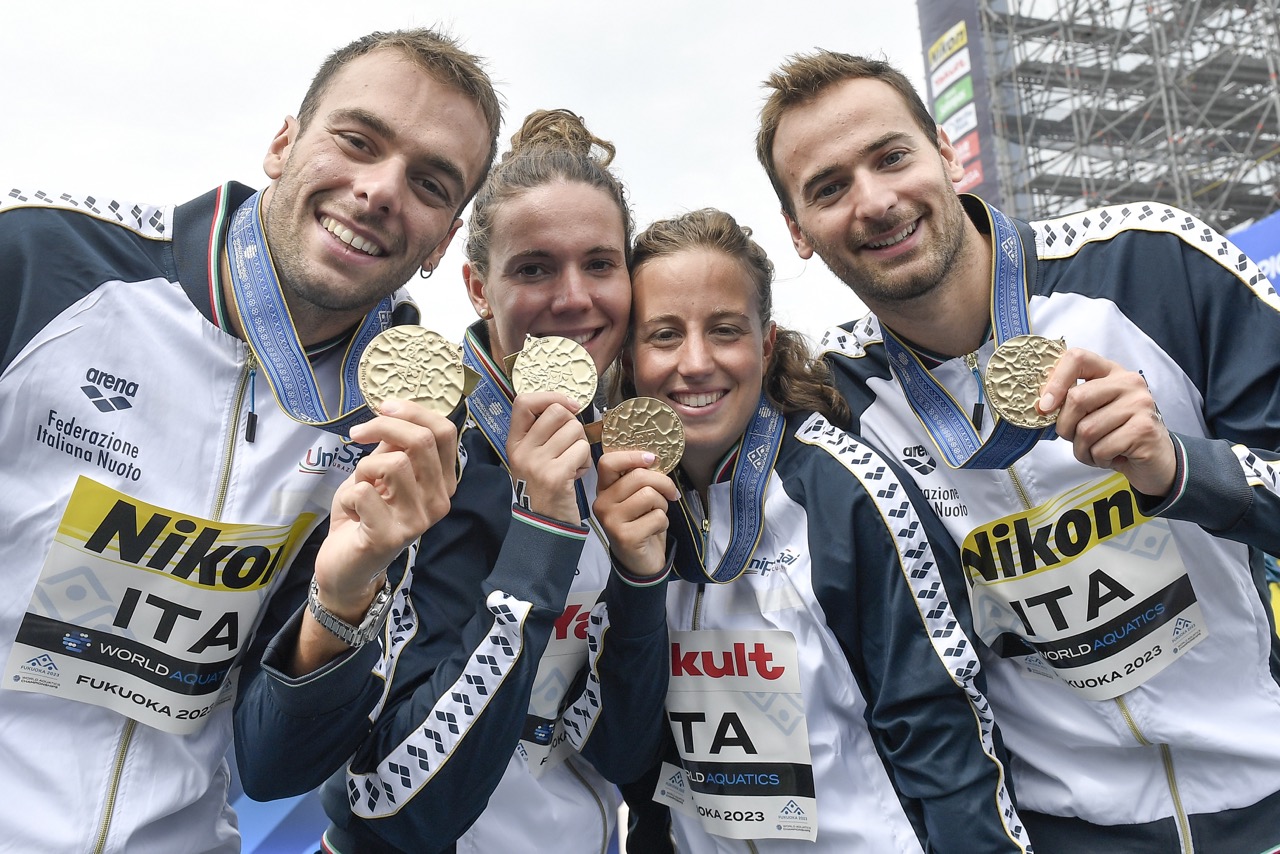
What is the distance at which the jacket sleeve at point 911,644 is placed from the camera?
200 centimetres

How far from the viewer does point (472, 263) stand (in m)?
2.69

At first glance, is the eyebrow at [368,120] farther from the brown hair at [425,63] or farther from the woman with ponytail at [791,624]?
the woman with ponytail at [791,624]

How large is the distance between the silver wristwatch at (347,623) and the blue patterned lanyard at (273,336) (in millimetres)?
409

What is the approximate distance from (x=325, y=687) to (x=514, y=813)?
66 centimetres

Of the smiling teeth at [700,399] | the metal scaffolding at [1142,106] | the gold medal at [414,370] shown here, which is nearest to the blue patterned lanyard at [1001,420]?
the smiling teeth at [700,399]

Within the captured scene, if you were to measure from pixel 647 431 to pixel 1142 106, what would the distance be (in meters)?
20.9

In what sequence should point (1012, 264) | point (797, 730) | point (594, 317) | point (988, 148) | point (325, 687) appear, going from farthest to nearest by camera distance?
point (988, 148)
point (594, 317)
point (1012, 264)
point (797, 730)
point (325, 687)

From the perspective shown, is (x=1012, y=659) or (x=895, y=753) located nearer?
(x=895, y=753)

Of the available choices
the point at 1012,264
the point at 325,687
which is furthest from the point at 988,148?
the point at 325,687

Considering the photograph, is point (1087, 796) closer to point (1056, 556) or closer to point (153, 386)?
point (1056, 556)

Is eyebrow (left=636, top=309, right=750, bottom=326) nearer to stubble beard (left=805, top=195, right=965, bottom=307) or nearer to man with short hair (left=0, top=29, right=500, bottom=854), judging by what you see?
stubble beard (left=805, top=195, right=965, bottom=307)

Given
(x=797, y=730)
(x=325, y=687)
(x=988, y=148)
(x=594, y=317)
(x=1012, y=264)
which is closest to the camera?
(x=325, y=687)

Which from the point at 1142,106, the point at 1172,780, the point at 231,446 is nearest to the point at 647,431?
the point at 231,446

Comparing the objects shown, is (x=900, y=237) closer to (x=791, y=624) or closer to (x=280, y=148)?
(x=791, y=624)
